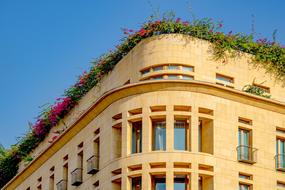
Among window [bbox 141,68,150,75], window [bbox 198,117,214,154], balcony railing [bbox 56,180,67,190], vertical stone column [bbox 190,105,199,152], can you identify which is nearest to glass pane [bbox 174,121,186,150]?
vertical stone column [bbox 190,105,199,152]

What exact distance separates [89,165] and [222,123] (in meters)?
7.93

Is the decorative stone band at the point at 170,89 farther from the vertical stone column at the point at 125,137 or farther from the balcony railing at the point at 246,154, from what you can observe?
the balcony railing at the point at 246,154

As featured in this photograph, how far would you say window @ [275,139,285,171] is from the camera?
62219 millimetres

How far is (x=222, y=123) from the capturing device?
60.6 meters

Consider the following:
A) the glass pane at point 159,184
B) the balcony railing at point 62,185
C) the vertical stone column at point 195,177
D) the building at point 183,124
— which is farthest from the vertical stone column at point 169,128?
the balcony railing at point 62,185

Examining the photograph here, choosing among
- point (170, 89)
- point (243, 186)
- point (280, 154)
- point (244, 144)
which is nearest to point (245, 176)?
point (243, 186)

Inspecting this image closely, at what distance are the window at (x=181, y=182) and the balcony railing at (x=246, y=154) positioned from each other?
340 cm

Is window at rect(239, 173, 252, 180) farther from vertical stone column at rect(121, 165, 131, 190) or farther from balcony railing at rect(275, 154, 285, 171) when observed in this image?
vertical stone column at rect(121, 165, 131, 190)

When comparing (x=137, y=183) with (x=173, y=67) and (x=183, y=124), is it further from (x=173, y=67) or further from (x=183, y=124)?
(x=173, y=67)

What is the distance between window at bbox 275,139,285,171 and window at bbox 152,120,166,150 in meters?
6.59

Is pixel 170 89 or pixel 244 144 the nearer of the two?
pixel 170 89

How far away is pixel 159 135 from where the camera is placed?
2356 inches

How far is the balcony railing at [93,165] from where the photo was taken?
6291 centimetres

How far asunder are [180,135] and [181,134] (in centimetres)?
8
